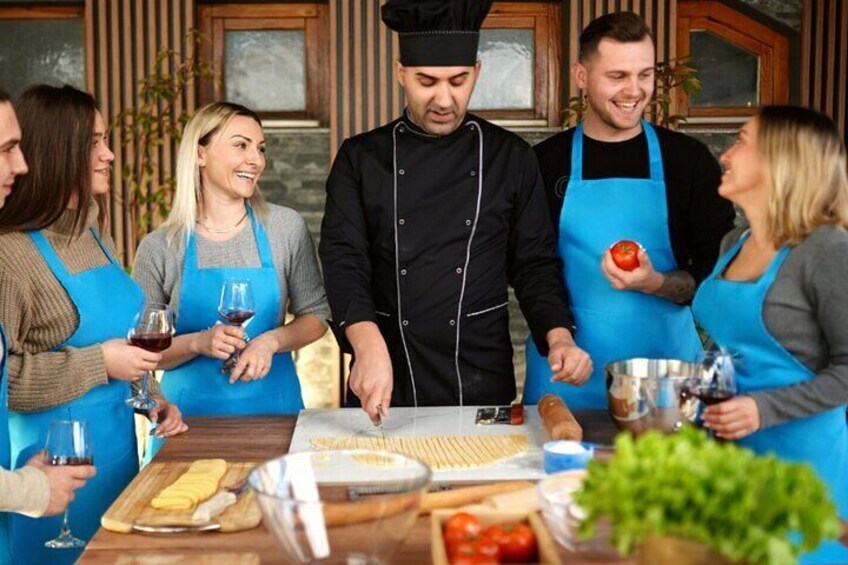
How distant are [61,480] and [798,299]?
1556mm

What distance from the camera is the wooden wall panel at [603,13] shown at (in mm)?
6512

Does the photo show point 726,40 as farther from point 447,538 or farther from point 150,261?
point 447,538

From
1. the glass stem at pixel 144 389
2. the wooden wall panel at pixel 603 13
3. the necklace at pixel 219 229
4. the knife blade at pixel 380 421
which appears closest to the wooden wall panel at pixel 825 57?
the wooden wall panel at pixel 603 13

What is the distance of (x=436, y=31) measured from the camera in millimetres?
2838

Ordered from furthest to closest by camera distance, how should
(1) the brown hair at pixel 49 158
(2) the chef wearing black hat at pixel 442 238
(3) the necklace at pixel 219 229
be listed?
(3) the necklace at pixel 219 229
(2) the chef wearing black hat at pixel 442 238
(1) the brown hair at pixel 49 158

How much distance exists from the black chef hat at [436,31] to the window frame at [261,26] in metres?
3.91

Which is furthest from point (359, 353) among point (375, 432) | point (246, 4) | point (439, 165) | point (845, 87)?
point (845, 87)

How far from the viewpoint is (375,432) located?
2.51 metres

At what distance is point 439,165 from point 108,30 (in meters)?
4.23

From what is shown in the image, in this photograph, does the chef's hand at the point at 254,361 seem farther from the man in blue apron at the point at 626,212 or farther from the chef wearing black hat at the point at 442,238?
the man in blue apron at the point at 626,212

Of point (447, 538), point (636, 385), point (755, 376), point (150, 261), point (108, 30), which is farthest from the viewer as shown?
point (108, 30)

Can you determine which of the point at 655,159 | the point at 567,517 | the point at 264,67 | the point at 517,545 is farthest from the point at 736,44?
the point at 517,545

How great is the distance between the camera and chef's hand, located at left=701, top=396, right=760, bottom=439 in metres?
2.11

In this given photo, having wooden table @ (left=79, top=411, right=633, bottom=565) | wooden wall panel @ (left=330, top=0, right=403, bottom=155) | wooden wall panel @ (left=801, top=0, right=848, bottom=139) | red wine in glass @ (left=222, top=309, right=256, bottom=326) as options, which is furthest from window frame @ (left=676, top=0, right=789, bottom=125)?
wooden table @ (left=79, top=411, right=633, bottom=565)
